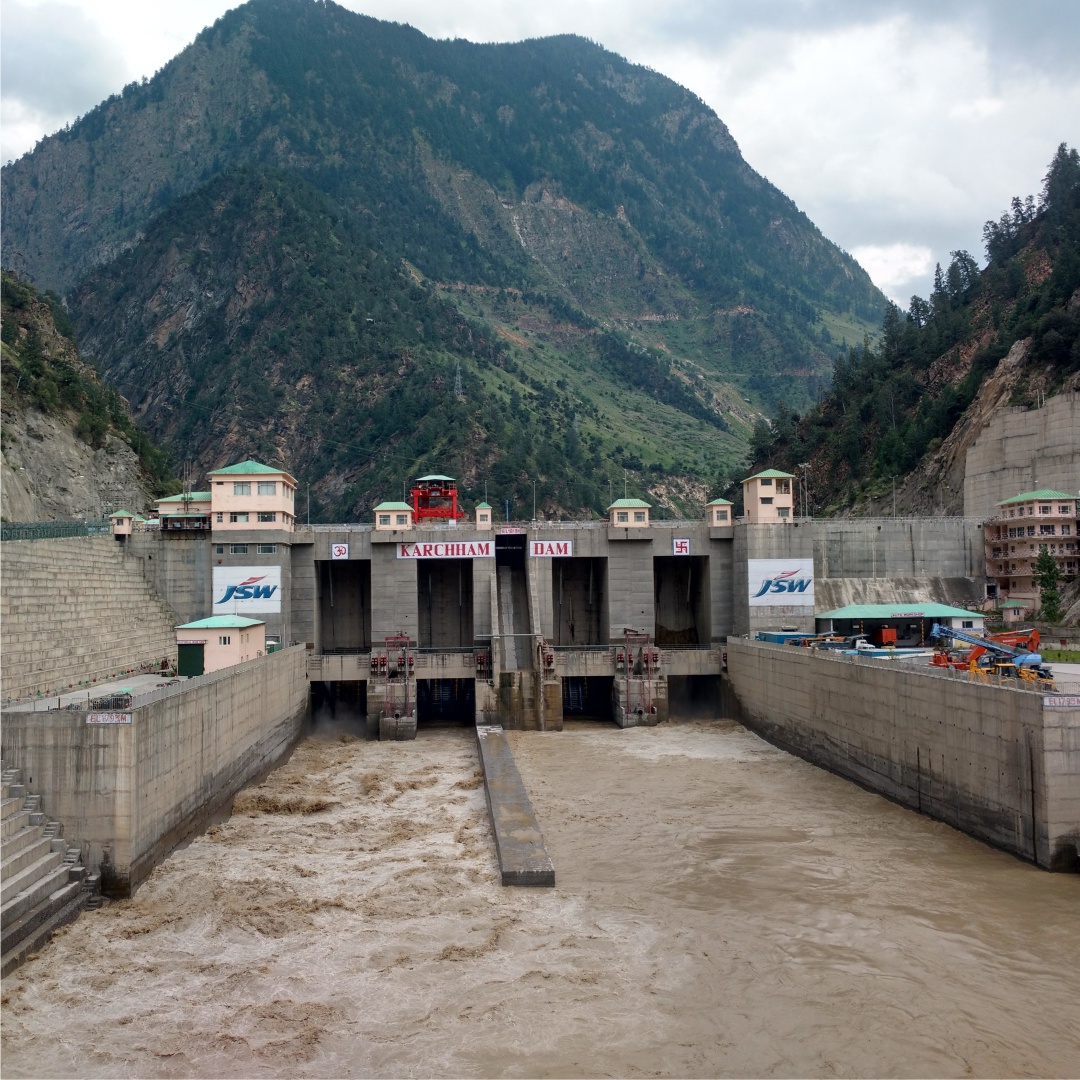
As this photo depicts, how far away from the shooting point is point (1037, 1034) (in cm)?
1490

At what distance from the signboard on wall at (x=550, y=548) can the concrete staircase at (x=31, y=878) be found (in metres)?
32.0

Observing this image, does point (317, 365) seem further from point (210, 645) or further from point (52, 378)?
point (210, 645)

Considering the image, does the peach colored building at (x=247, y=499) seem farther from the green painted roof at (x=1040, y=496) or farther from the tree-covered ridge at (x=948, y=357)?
the tree-covered ridge at (x=948, y=357)

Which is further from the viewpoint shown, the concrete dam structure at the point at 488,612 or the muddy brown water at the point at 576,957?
the concrete dam structure at the point at 488,612

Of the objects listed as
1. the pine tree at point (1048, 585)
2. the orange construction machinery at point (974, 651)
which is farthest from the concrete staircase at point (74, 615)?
the pine tree at point (1048, 585)

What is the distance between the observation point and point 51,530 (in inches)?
1554

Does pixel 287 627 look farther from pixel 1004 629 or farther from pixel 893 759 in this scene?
pixel 1004 629

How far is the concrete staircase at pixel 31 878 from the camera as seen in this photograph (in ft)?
55.4

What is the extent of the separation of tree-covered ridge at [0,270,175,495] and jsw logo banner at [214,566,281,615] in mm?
21817

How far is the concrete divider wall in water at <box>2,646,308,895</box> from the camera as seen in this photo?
2019 centimetres

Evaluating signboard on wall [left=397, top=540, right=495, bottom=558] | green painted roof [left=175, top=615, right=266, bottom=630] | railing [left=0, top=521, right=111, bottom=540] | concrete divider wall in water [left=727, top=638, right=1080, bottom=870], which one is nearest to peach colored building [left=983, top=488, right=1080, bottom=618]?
concrete divider wall in water [left=727, top=638, right=1080, bottom=870]

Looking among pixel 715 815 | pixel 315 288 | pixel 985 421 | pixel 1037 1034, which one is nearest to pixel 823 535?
pixel 985 421

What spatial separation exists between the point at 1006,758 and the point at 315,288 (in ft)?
428

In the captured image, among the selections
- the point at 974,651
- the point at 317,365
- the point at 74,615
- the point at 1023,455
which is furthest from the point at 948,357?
the point at 317,365
